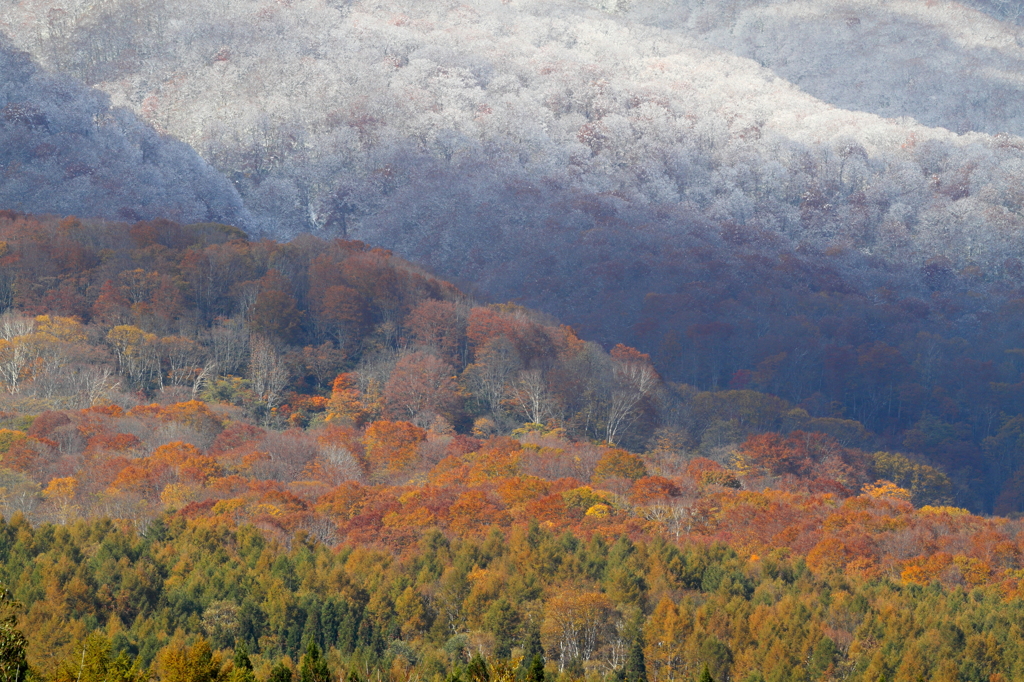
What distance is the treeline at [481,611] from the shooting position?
5284 cm

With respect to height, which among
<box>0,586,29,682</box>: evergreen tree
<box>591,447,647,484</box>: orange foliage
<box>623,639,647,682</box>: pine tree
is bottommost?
<box>591,447,647,484</box>: orange foliage

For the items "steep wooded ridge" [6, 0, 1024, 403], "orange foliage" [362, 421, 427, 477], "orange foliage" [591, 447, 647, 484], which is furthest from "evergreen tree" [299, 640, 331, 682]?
"steep wooded ridge" [6, 0, 1024, 403]

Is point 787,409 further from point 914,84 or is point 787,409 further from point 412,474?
point 914,84

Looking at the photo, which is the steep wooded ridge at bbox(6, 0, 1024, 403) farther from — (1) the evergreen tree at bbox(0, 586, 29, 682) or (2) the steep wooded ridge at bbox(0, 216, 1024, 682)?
(1) the evergreen tree at bbox(0, 586, 29, 682)

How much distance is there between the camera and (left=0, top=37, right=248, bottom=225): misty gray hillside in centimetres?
12756

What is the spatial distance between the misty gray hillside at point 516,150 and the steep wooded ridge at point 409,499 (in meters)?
22.4

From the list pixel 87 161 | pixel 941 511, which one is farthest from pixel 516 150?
pixel 941 511

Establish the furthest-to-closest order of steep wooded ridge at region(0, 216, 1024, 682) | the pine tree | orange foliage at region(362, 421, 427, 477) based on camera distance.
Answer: orange foliage at region(362, 421, 427, 477) < steep wooded ridge at region(0, 216, 1024, 682) < the pine tree

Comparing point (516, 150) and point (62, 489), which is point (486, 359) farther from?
point (516, 150)

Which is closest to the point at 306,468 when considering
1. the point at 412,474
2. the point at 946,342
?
the point at 412,474

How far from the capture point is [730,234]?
154125 millimetres

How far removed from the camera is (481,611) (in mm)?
57156

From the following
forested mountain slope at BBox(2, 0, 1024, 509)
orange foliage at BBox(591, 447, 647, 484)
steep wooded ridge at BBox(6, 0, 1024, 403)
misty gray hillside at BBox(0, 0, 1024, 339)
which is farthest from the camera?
misty gray hillside at BBox(0, 0, 1024, 339)

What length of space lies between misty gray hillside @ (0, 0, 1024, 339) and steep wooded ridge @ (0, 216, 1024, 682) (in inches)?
882
